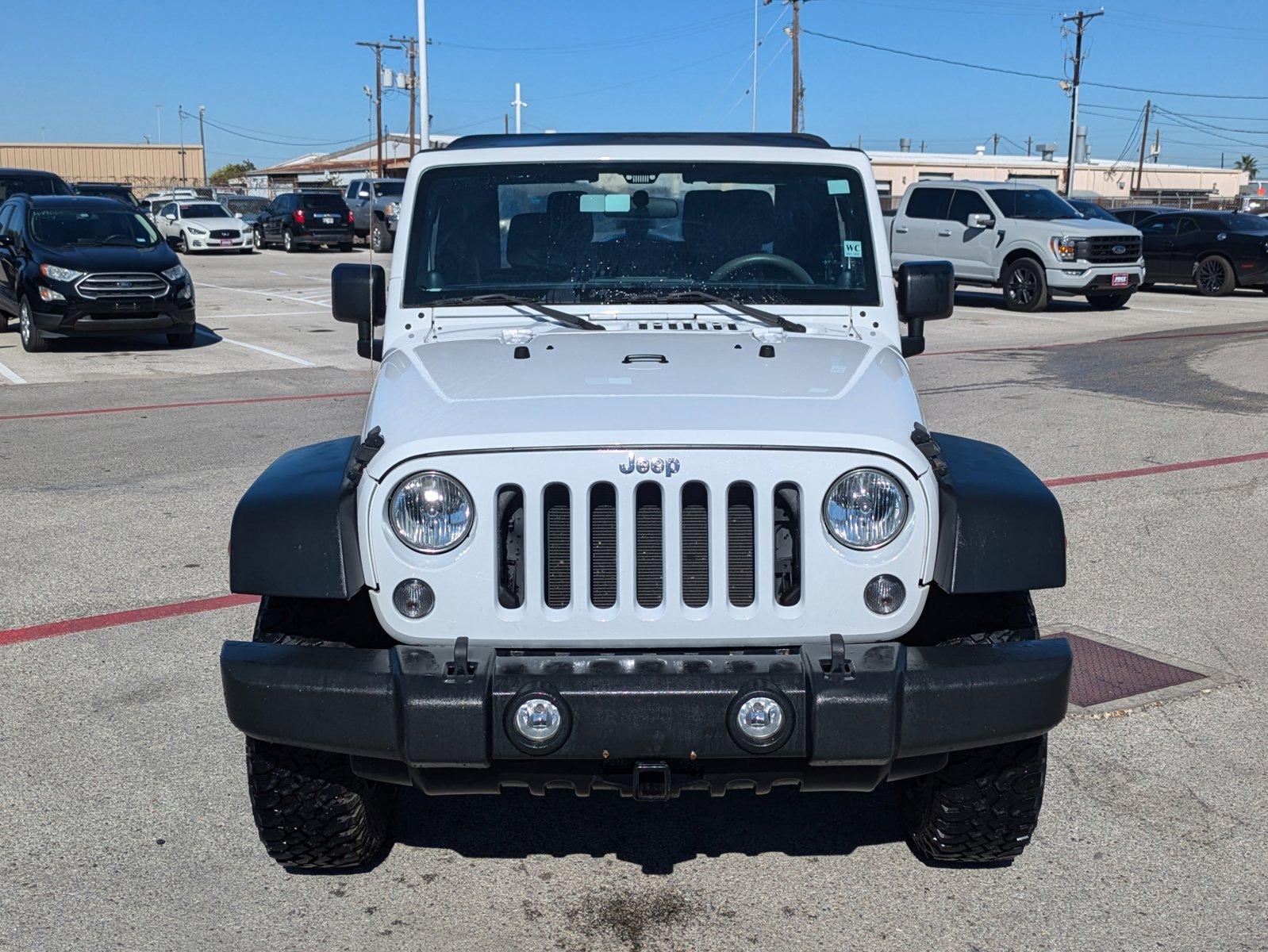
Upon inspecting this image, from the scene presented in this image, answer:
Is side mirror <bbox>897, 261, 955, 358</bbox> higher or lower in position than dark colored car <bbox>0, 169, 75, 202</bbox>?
lower

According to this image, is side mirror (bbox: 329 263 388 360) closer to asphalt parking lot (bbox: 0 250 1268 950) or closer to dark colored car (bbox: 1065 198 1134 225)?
asphalt parking lot (bbox: 0 250 1268 950)

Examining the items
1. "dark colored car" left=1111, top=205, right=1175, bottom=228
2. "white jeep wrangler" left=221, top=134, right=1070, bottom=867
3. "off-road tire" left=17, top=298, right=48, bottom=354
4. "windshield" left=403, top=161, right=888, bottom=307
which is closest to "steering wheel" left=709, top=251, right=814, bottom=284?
"windshield" left=403, top=161, right=888, bottom=307

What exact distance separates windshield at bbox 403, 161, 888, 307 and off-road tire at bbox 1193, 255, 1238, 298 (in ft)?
68.2

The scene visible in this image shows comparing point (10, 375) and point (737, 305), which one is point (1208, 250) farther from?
point (737, 305)

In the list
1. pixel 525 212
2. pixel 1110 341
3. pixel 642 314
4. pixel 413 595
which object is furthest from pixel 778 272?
pixel 1110 341

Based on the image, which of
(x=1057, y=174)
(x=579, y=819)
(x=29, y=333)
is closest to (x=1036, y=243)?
(x=29, y=333)

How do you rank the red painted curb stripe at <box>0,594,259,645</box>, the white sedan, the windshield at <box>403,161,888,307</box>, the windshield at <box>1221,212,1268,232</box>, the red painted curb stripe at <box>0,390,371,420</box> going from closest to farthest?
the windshield at <box>403,161,888,307</box> → the red painted curb stripe at <box>0,594,259,645</box> → the red painted curb stripe at <box>0,390,371,420</box> → the windshield at <box>1221,212,1268,232</box> → the white sedan

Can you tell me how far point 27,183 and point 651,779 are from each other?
2135cm

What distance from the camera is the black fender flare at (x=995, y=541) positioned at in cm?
313

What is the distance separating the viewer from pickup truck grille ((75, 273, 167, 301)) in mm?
14379

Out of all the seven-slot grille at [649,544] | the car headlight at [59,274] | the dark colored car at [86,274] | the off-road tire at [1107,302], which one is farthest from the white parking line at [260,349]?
the off-road tire at [1107,302]

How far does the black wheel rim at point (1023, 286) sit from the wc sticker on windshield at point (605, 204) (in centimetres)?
1665

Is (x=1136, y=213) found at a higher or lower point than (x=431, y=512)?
higher

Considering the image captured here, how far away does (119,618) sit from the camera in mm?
5715
